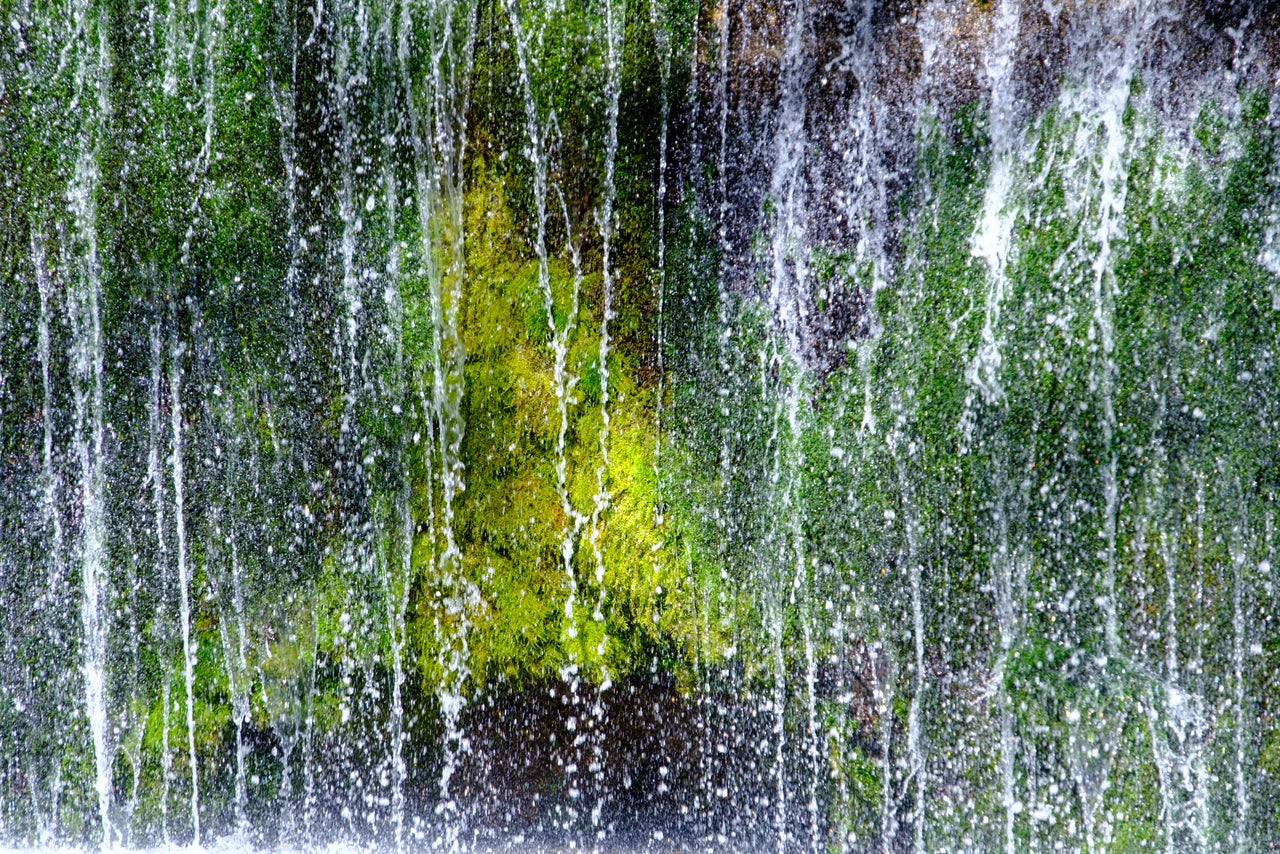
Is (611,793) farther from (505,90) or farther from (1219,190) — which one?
(1219,190)

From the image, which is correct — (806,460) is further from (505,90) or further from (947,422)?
(505,90)

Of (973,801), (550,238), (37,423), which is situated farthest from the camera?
(37,423)

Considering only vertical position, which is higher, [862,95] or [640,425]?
→ [862,95]

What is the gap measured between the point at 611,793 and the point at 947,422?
153 cm

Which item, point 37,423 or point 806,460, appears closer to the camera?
point 806,460

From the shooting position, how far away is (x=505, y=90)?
248 cm

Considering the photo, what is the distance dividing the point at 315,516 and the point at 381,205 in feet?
3.30

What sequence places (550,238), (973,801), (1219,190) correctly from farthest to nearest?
(550,238) → (973,801) → (1219,190)

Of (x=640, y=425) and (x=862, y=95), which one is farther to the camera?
(x=640, y=425)

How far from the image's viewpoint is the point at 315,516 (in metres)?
2.60

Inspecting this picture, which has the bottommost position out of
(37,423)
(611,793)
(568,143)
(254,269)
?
(611,793)

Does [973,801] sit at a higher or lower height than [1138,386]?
lower

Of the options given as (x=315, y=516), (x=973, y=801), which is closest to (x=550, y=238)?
(x=315, y=516)

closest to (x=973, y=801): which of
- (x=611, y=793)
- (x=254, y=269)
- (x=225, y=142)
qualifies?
(x=611, y=793)
